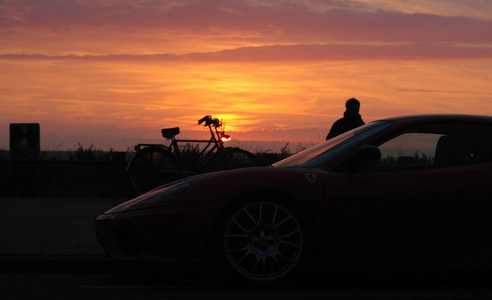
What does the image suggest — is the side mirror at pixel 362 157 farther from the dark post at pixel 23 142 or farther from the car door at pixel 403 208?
the dark post at pixel 23 142

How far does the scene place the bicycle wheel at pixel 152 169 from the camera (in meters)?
14.3

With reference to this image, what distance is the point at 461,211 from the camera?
630 centimetres

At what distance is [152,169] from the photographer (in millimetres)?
14297

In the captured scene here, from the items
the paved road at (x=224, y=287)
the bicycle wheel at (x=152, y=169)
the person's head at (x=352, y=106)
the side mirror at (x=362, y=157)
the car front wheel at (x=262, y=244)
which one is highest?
the person's head at (x=352, y=106)

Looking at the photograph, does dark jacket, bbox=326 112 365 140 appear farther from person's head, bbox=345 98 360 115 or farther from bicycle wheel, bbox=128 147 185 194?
bicycle wheel, bbox=128 147 185 194

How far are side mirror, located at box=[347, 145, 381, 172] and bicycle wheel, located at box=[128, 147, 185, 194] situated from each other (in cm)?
807

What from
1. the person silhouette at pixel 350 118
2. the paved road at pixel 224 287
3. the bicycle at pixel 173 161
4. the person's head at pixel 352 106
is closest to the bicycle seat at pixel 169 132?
the bicycle at pixel 173 161

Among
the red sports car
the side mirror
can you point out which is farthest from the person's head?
the side mirror

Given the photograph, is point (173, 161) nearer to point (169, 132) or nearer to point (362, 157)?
point (169, 132)

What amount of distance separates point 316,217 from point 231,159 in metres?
8.74

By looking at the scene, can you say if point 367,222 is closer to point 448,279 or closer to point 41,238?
point 448,279

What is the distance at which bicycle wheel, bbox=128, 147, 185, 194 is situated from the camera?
14258 mm

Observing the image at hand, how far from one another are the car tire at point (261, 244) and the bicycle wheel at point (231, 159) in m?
8.08

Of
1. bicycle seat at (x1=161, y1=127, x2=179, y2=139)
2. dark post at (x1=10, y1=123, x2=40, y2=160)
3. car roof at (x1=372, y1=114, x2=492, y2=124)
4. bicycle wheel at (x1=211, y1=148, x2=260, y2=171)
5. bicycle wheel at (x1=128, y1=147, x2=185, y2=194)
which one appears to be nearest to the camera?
car roof at (x1=372, y1=114, x2=492, y2=124)
